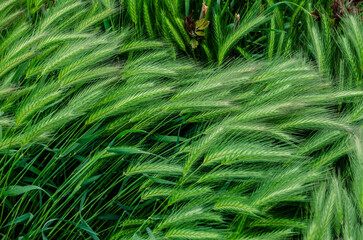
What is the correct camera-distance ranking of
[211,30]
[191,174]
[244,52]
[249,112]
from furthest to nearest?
[211,30] < [244,52] < [249,112] < [191,174]

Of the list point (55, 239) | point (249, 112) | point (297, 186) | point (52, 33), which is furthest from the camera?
point (52, 33)

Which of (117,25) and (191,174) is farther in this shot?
(117,25)

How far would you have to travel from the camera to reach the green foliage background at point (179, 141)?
1.57 meters

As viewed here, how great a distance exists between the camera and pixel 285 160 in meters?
1.75

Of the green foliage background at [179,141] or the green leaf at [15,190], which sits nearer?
the green foliage background at [179,141]

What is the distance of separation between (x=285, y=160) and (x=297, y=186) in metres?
0.29

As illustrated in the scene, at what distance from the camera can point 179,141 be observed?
2.03 m

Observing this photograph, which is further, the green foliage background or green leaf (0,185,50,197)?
green leaf (0,185,50,197)

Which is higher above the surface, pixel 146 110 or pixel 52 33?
pixel 52 33

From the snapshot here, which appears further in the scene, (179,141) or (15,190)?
(179,141)

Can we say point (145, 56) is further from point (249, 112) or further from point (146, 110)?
point (249, 112)

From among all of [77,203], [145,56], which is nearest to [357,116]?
[145,56]

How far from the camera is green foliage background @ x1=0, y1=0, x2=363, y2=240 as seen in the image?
1568 millimetres

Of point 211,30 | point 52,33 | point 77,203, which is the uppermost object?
point 52,33
